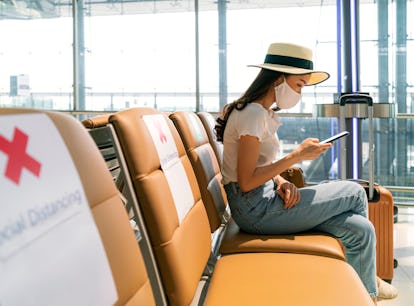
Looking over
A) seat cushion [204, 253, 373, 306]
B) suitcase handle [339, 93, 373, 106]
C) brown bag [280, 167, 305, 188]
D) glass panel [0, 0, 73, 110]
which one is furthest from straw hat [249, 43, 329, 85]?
glass panel [0, 0, 73, 110]

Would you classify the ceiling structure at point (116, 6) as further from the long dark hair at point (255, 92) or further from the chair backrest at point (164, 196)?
the chair backrest at point (164, 196)

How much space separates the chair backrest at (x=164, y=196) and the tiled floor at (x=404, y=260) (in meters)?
1.51

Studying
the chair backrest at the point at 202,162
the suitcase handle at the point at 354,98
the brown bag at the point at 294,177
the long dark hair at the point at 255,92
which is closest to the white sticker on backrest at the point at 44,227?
the chair backrest at the point at 202,162

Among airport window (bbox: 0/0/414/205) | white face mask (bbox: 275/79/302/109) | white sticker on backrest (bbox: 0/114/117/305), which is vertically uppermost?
airport window (bbox: 0/0/414/205)

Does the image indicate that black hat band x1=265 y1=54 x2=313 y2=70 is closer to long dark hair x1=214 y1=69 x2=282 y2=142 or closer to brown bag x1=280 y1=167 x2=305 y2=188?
long dark hair x1=214 y1=69 x2=282 y2=142

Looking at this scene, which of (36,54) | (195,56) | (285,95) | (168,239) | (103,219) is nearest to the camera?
(103,219)

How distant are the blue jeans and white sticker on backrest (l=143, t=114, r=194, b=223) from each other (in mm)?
434

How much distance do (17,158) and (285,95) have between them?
1527 millimetres

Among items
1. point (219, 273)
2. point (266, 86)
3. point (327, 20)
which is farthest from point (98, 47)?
point (219, 273)

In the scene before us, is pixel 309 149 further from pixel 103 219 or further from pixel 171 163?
pixel 103 219

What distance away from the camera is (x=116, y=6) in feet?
18.9

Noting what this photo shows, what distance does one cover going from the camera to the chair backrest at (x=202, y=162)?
5.48 feet

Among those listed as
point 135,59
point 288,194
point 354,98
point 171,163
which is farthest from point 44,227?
point 135,59

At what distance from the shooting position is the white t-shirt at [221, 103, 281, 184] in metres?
1.72
